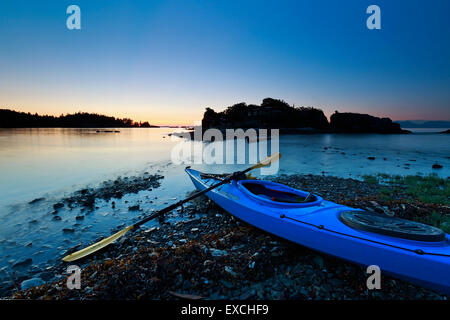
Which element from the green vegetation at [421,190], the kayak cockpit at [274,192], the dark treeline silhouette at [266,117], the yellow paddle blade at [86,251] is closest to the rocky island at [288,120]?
the dark treeline silhouette at [266,117]

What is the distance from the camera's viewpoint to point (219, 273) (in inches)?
141

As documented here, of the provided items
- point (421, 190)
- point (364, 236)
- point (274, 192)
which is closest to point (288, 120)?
point (421, 190)

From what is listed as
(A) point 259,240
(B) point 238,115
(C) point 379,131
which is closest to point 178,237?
(A) point 259,240

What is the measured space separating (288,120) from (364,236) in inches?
3775

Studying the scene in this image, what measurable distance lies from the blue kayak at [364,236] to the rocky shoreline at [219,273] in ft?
0.92

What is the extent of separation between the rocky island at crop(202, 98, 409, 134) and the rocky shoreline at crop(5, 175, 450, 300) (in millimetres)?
80423

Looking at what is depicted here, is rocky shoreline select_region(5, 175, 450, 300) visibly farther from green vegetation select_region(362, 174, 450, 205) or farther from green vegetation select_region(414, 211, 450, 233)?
green vegetation select_region(362, 174, 450, 205)

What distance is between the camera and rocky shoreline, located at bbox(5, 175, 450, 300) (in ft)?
10.5

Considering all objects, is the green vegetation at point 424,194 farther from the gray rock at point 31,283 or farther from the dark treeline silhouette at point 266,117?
the dark treeline silhouette at point 266,117

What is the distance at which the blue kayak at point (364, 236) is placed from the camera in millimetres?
2930

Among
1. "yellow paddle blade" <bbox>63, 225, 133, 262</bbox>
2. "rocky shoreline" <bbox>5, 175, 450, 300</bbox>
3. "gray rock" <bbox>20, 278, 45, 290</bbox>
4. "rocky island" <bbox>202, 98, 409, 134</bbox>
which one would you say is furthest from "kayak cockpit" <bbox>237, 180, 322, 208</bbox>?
"rocky island" <bbox>202, 98, 409, 134</bbox>

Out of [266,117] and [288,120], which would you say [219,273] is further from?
[288,120]

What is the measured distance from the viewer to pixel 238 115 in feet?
317
